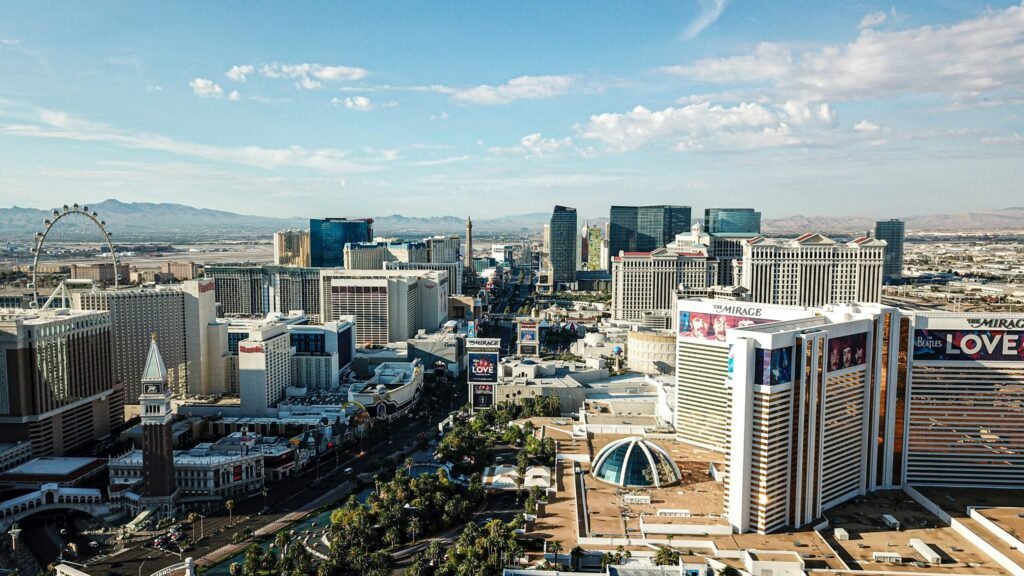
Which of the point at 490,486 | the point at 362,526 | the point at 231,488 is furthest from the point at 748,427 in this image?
the point at 231,488

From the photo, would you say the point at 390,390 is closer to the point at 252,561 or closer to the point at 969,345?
the point at 252,561

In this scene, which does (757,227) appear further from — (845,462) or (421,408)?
(845,462)

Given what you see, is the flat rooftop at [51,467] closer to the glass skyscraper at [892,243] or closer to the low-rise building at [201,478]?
the low-rise building at [201,478]

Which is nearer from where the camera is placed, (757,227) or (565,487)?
(565,487)

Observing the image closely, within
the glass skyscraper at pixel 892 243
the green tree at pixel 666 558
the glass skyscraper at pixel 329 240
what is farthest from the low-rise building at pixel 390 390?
the glass skyscraper at pixel 892 243

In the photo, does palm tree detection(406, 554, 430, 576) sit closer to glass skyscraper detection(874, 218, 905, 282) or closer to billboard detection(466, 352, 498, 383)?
billboard detection(466, 352, 498, 383)

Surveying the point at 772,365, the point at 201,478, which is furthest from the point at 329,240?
the point at 772,365

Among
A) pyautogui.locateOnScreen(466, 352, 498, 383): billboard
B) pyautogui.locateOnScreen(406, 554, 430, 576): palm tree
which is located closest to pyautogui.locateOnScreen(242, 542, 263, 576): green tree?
pyautogui.locateOnScreen(406, 554, 430, 576): palm tree
